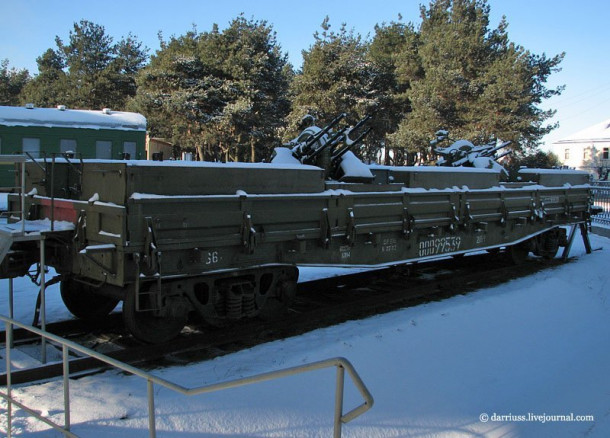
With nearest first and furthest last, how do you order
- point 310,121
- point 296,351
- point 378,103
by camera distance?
point 296,351 < point 310,121 < point 378,103

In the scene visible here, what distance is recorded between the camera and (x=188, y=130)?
32.6 m

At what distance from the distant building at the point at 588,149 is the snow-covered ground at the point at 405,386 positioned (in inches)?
2010

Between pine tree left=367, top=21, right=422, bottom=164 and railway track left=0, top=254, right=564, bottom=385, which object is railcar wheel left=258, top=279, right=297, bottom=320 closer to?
railway track left=0, top=254, right=564, bottom=385

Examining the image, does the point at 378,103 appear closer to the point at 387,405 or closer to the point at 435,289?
the point at 435,289

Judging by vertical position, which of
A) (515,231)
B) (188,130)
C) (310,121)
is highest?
(188,130)

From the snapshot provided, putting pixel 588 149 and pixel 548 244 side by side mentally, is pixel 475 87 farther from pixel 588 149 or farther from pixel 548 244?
pixel 588 149

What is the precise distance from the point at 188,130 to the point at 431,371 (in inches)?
1140

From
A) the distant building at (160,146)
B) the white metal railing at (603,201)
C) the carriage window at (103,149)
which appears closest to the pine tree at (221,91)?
the distant building at (160,146)

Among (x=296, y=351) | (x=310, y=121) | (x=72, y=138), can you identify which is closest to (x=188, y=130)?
(x=72, y=138)

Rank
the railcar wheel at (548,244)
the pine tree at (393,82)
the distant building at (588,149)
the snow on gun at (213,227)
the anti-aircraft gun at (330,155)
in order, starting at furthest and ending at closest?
the distant building at (588,149)
the pine tree at (393,82)
the railcar wheel at (548,244)
the anti-aircraft gun at (330,155)
the snow on gun at (213,227)

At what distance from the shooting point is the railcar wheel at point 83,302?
6906 millimetres

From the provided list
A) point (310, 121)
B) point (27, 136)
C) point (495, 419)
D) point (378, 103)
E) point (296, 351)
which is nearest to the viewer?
point (495, 419)

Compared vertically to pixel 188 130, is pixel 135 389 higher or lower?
lower

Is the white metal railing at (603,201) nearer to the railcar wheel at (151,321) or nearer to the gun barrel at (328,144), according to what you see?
the gun barrel at (328,144)
